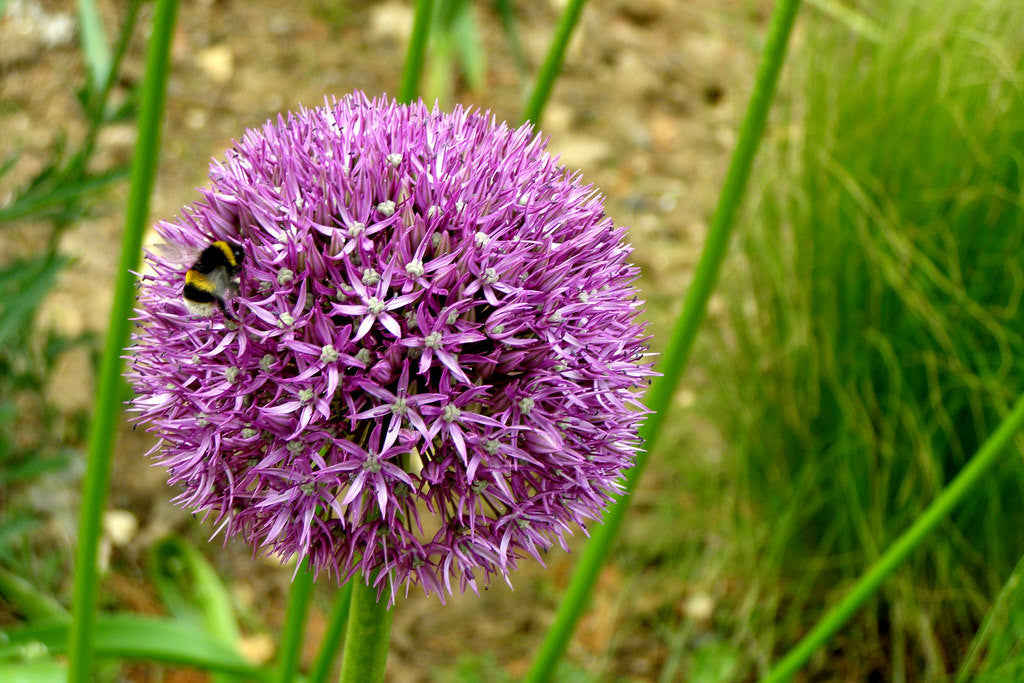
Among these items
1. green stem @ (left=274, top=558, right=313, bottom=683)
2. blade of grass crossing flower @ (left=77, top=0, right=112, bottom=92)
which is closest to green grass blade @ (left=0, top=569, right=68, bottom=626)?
green stem @ (left=274, top=558, right=313, bottom=683)

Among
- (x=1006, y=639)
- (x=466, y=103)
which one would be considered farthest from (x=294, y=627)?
(x=466, y=103)

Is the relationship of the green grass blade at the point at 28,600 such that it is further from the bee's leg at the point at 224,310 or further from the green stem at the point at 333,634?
the bee's leg at the point at 224,310

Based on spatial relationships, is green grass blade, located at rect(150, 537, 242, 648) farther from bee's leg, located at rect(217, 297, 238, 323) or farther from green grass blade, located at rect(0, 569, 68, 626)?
bee's leg, located at rect(217, 297, 238, 323)

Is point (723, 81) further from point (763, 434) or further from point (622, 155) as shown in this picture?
point (763, 434)

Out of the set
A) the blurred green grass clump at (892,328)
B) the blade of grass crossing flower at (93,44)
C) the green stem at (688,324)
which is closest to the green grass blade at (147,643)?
the green stem at (688,324)

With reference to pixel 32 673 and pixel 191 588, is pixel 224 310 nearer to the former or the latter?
pixel 32 673

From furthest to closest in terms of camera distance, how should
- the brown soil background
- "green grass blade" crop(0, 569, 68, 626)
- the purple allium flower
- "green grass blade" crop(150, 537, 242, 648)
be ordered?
the brown soil background, "green grass blade" crop(150, 537, 242, 648), "green grass blade" crop(0, 569, 68, 626), the purple allium flower
